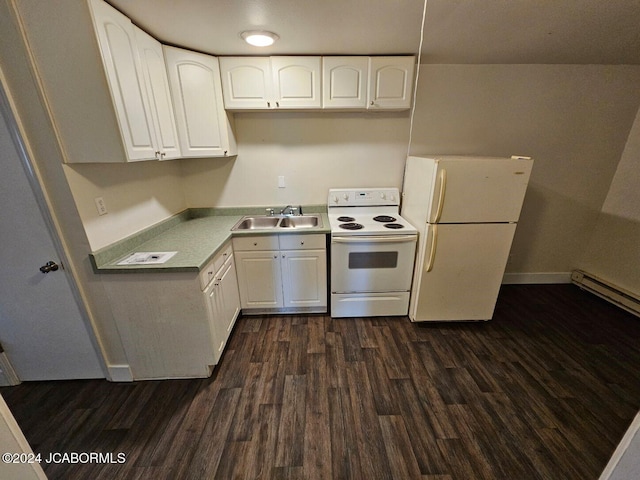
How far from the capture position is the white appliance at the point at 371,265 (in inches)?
86.6

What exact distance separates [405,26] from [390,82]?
21.4 inches

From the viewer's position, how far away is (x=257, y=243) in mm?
2254

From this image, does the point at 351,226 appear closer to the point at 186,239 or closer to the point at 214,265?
the point at 214,265

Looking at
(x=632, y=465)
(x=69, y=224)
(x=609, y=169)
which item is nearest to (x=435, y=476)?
(x=632, y=465)

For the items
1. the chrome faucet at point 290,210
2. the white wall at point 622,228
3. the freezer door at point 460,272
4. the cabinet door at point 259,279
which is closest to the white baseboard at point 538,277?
the white wall at point 622,228

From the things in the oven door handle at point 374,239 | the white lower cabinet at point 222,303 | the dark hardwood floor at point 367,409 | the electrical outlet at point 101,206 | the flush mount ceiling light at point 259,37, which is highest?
the flush mount ceiling light at point 259,37

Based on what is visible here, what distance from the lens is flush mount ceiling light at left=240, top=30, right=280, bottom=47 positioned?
1.68 meters

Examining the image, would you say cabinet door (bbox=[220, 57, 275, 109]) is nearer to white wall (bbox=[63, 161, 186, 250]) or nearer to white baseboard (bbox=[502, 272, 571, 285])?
white wall (bbox=[63, 161, 186, 250])

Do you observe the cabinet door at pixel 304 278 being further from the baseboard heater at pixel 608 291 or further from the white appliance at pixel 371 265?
the baseboard heater at pixel 608 291

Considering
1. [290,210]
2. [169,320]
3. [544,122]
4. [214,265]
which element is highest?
[544,122]

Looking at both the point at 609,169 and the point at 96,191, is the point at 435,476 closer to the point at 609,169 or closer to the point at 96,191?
the point at 96,191

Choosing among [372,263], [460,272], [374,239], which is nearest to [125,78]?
[374,239]

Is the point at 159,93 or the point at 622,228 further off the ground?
the point at 159,93

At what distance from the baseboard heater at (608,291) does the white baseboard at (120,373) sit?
4.48 meters
